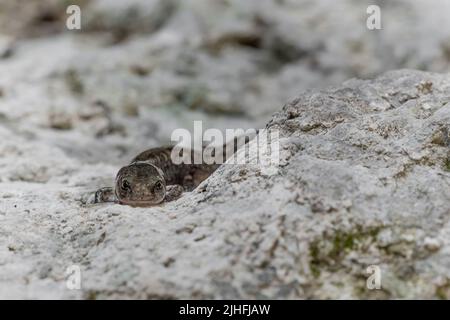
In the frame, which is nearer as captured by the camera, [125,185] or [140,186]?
[140,186]

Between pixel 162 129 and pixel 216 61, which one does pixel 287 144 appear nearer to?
pixel 162 129

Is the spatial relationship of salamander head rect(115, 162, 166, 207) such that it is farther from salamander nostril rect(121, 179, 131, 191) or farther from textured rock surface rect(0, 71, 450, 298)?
textured rock surface rect(0, 71, 450, 298)

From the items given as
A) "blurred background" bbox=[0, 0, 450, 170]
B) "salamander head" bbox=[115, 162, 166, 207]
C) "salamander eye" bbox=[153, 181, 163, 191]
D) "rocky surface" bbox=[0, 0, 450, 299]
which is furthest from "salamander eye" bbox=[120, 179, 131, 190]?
"blurred background" bbox=[0, 0, 450, 170]

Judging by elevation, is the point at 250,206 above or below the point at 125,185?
below

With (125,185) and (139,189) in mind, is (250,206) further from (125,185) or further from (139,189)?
(125,185)

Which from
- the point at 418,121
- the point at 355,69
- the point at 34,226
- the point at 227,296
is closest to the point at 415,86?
the point at 418,121

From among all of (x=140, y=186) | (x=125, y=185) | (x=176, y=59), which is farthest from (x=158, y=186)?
(x=176, y=59)
